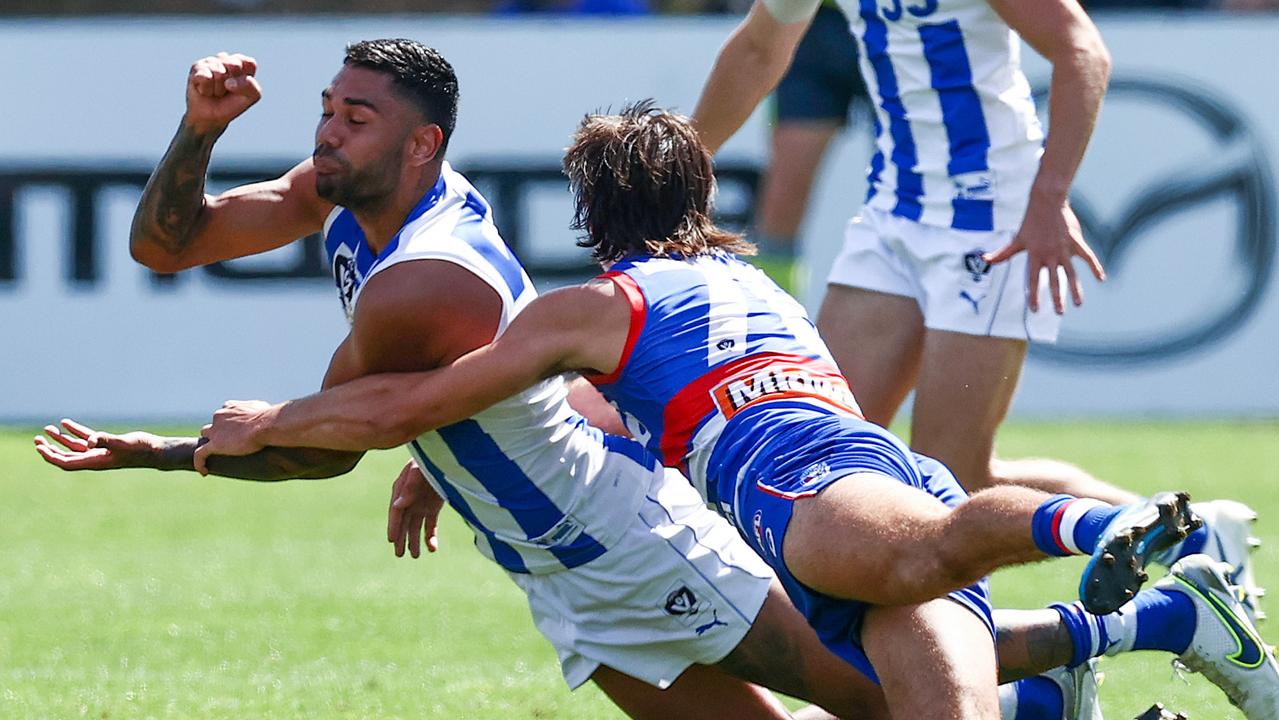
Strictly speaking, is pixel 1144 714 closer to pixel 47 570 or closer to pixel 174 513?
pixel 47 570

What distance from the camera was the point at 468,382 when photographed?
3721 mm

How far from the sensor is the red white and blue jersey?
3.82 metres

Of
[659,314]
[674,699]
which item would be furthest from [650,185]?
[674,699]

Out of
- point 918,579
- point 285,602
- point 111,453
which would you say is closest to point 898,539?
point 918,579

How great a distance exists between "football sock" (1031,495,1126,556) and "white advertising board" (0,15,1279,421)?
283 inches

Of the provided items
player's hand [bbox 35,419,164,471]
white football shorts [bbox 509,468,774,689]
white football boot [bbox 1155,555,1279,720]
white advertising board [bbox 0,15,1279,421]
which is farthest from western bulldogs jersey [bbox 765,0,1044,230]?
white advertising board [bbox 0,15,1279,421]

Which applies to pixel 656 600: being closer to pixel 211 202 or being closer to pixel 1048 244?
pixel 1048 244

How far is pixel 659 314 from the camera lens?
3.85m

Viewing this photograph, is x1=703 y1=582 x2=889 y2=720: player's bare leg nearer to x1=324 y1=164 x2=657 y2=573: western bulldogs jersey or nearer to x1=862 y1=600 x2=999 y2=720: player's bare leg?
x1=862 y1=600 x2=999 y2=720: player's bare leg

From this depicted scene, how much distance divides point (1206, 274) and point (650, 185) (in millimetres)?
7304

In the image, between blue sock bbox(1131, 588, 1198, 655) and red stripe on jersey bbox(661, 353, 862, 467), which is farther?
blue sock bbox(1131, 588, 1198, 655)

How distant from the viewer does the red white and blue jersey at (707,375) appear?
3.82 meters

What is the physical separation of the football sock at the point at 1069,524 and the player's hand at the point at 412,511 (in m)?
1.52

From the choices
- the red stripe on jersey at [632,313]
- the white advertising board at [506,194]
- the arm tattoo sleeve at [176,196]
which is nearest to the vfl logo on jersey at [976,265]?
the red stripe on jersey at [632,313]
